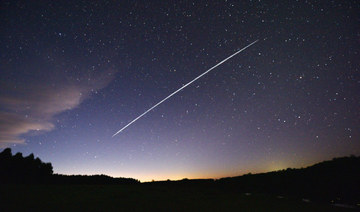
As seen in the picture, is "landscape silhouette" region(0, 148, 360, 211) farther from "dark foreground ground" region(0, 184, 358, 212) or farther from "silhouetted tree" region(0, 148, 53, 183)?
"silhouetted tree" region(0, 148, 53, 183)

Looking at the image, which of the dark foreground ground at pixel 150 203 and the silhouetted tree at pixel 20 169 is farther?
the silhouetted tree at pixel 20 169

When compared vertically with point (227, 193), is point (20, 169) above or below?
above

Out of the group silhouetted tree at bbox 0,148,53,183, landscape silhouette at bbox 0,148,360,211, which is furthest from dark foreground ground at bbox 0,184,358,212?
silhouetted tree at bbox 0,148,53,183

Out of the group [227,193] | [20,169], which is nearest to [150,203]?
[227,193]

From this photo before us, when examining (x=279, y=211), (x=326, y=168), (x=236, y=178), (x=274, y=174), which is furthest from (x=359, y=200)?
(x=236, y=178)

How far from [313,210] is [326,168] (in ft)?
35.0

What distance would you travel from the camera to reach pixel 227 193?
14328 millimetres

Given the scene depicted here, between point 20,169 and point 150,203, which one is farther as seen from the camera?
point 20,169

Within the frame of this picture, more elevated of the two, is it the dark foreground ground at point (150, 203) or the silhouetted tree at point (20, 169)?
the silhouetted tree at point (20, 169)

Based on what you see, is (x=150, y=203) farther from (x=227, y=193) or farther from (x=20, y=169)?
(x=20, y=169)

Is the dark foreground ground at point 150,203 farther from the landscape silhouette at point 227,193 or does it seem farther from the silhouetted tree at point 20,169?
the silhouetted tree at point 20,169

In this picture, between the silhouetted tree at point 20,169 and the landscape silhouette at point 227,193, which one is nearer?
the landscape silhouette at point 227,193

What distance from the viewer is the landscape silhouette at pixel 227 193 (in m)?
8.63

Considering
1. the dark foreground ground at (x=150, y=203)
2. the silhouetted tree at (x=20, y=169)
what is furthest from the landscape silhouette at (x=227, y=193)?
the silhouetted tree at (x=20, y=169)
